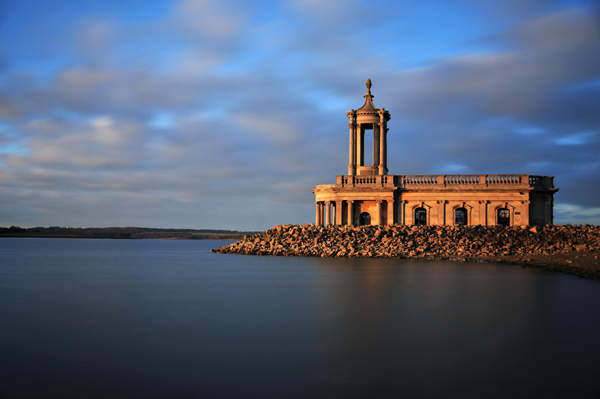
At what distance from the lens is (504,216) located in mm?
42125

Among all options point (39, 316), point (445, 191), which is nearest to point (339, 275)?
point (39, 316)

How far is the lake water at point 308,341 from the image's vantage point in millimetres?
7695

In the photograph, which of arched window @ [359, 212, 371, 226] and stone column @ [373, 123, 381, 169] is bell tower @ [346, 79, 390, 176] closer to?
stone column @ [373, 123, 381, 169]

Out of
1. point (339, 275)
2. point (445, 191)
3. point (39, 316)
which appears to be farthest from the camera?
point (445, 191)

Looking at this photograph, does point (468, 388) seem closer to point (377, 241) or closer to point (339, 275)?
point (339, 275)

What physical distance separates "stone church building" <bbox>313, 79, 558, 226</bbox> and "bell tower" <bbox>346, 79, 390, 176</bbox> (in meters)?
0.10

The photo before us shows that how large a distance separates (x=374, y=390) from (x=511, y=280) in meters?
16.7

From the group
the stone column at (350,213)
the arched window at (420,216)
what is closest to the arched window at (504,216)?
the arched window at (420,216)

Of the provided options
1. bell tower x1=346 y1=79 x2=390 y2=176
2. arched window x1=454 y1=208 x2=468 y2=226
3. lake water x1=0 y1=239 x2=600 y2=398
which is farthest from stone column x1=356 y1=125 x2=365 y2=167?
lake water x1=0 y1=239 x2=600 y2=398

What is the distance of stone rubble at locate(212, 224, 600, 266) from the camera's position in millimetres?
34438

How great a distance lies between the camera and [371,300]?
645 inches

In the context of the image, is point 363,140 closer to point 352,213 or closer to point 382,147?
point 382,147

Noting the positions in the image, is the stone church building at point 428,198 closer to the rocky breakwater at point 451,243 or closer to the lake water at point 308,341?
the rocky breakwater at point 451,243

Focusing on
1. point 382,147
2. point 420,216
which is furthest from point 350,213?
point 382,147
